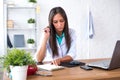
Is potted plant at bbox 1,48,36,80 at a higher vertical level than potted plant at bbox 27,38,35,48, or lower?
higher

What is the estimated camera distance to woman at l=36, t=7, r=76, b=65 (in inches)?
95.4

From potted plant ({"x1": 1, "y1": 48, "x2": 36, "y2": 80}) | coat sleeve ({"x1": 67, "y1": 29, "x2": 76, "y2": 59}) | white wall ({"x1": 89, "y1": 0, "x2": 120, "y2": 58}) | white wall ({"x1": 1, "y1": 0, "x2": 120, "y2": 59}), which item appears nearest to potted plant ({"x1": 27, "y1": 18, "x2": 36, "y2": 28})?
white wall ({"x1": 1, "y1": 0, "x2": 120, "y2": 59})

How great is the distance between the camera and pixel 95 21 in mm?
4781

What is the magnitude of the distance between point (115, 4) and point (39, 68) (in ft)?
11.5

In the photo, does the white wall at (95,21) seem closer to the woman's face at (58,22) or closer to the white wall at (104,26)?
the white wall at (104,26)

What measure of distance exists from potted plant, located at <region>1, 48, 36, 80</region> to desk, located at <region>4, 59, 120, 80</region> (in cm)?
13

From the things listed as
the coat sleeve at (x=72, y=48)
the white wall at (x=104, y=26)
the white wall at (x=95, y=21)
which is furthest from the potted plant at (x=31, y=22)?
the coat sleeve at (x=72, y=48)

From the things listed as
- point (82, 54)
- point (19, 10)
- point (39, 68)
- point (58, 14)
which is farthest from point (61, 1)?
point (39, 68)

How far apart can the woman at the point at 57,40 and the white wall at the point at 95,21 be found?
1.99 m

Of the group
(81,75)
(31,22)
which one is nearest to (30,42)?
(31,22)

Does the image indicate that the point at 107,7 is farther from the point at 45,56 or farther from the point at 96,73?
the point at 96,73

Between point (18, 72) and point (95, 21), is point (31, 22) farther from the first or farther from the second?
point (18, 72)

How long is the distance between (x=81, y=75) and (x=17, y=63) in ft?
1.59

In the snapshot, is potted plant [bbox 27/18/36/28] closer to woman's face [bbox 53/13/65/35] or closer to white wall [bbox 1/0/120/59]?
white wall [bbox 1/0/120/59]
